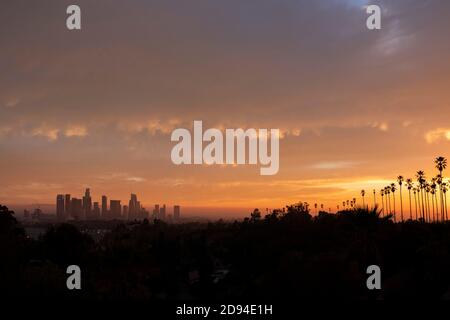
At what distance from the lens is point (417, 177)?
389 ft

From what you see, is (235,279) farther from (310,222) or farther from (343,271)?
(343,271)

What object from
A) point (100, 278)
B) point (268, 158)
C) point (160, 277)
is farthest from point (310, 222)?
point (268, 158)

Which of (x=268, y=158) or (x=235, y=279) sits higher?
(x=268, y=158)

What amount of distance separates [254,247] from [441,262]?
22398 mm

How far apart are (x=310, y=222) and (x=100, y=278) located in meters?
25.7

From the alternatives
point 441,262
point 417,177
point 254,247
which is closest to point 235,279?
point 254,247

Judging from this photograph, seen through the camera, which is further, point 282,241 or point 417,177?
point 417,177

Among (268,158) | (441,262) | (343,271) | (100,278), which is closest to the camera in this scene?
(268,158)
